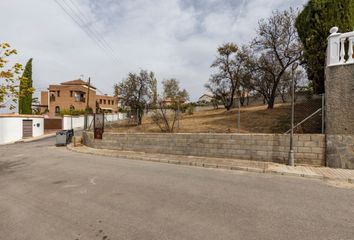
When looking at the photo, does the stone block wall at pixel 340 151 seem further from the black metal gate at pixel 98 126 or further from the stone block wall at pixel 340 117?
the black metal gate at pixel 98 126

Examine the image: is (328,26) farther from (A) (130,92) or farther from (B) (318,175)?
(A) (130,92)

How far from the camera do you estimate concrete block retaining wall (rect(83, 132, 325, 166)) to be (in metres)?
8.10

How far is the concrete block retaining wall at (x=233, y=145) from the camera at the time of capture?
26.6 ft

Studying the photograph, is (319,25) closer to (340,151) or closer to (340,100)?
(340,100)

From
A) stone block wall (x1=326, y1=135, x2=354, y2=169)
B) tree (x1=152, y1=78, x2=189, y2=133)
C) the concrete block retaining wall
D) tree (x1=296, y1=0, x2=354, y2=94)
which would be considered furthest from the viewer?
tree (x1=152, y1=78, x2=189, y2=133)

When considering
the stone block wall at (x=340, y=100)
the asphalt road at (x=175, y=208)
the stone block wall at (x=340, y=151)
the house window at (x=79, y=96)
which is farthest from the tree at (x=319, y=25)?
the house window at (x=79, y=96)

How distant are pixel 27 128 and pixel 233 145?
92.4 feet

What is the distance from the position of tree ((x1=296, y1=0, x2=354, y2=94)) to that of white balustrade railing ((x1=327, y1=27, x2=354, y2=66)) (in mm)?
3932

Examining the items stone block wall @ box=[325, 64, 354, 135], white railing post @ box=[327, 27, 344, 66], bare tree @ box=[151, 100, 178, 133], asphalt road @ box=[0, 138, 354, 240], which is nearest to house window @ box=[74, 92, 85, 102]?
bare tree @ box=[151, 100, 178, 133]

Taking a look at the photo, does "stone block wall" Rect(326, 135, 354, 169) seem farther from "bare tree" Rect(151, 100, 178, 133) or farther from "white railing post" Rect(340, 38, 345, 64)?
"bare tree" Rect(151, 100, 178, 133)

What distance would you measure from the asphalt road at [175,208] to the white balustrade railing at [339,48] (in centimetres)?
456

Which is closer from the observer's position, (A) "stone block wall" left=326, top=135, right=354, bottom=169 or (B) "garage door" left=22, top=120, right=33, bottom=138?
(A) "stone block wall" left=326, top=135, right=354, bottom=169

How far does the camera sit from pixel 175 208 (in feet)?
15.1

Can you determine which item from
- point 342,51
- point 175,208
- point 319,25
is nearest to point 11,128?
point 175,208
